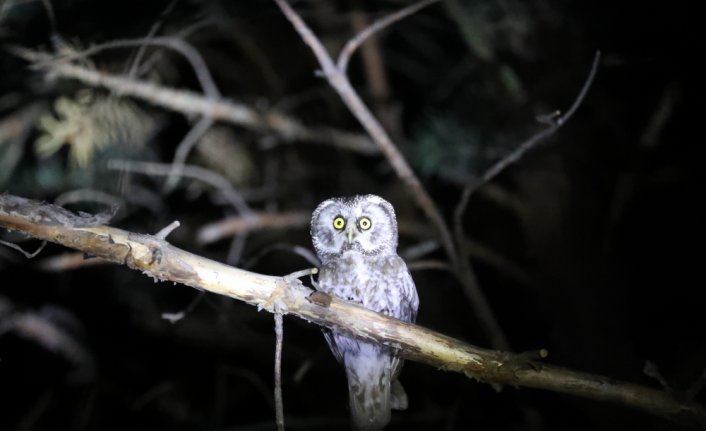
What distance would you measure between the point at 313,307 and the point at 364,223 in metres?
0.54

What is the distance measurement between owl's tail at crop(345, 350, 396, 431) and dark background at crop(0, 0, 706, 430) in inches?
15.8

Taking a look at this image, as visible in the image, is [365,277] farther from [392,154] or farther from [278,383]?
[278,383]

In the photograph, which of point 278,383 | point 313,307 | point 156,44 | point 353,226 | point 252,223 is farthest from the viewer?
point 252,223

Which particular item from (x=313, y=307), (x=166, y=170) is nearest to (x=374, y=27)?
(x=313, y=307)

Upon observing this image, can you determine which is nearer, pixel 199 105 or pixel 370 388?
pixel 370 388

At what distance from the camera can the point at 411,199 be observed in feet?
12.0

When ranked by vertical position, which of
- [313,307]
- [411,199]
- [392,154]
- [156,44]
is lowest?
[313,307]

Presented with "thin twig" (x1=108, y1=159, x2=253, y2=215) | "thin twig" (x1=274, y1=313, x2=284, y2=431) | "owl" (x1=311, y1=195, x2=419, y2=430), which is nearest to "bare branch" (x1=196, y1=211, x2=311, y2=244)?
"thin twig" (x1=108, y1=159, x2=253, y2=215)

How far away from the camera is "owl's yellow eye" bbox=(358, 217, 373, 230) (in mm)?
2035

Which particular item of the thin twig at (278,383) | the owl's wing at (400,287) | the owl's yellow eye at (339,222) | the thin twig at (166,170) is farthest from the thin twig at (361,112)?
the thin twig at (278,383)

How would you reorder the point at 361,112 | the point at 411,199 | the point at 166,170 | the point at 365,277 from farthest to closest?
the point at 411,199
the point at 166,170
the point at 361,112
the point at 365,277

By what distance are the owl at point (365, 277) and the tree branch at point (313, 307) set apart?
40 centimetres

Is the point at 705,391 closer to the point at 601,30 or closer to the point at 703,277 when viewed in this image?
the point at 703,277

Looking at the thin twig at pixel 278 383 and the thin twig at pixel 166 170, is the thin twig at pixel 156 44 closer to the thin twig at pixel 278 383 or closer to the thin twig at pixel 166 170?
the thin twig at pixel 166 170
